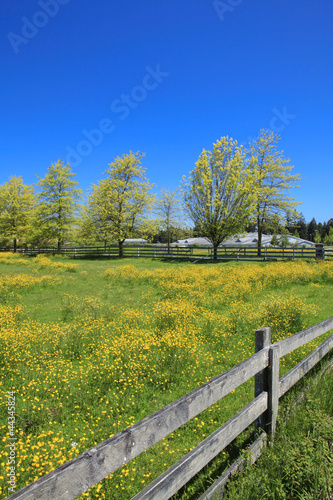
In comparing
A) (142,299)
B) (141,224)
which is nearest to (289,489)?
(142,299)

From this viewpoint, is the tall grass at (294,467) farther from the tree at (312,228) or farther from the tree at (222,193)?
the tree at (312,228)

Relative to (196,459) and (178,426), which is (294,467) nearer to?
(196,459)

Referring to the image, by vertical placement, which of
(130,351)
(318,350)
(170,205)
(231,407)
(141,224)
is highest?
(170,205)

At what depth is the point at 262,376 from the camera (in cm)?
311

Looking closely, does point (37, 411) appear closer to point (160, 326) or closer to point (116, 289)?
point (160, 326)

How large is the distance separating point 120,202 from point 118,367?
98.6 feet

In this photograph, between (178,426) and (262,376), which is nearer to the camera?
(178,426)

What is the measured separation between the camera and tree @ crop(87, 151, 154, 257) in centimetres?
3356

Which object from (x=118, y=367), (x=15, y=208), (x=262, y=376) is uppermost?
(x=15, y=208)

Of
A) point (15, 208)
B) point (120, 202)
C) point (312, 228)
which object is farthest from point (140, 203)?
point (312, 228)

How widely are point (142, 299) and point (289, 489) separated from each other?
9.00 m

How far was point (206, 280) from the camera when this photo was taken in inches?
579

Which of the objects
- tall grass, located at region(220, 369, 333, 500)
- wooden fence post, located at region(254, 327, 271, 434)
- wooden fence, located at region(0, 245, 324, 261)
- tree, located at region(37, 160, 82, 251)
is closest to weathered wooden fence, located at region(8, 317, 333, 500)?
wooden fence post, located at region(254, 327, 271, 434)

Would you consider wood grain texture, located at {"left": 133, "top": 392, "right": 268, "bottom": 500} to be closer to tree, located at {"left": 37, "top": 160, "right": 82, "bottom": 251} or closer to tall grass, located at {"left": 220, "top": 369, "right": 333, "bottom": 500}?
tall grass, located at {"left": 220, "top": 369, "right": 333, "bottom": 500}
